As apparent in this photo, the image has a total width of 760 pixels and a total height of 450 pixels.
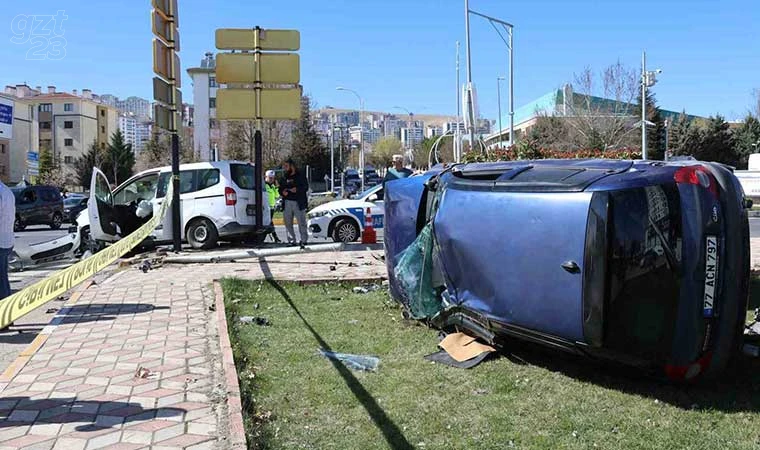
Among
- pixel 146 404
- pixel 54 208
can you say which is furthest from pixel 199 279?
pixel 54 208

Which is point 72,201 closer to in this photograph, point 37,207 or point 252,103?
point 37,207

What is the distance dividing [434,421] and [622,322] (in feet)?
4.27

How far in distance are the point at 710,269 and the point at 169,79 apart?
11186 millimetres

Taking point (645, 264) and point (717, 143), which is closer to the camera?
point (645, 264)

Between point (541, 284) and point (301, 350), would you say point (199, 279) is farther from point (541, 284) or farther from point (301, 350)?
point (541, 284)

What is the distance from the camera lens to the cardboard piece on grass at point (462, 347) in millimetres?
5166

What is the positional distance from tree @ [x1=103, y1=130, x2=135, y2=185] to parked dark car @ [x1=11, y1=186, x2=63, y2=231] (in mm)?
47300

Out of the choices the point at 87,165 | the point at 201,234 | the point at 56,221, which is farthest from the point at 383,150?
the point at 201,234

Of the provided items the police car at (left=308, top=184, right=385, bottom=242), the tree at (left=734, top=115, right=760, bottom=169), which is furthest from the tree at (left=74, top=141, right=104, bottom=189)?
the tree at (left=734, top=115, right=760, bottom=169)

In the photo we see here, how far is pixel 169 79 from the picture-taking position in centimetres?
1282

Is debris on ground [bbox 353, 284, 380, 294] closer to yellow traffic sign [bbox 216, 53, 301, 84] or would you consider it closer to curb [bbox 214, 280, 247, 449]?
curb [bbox 214, 280, 247, 449]

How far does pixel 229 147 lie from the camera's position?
4238cm

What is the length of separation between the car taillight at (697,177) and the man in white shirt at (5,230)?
6.68 m

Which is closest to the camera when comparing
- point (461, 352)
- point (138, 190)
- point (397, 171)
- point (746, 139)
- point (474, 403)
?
point (474, 403)
